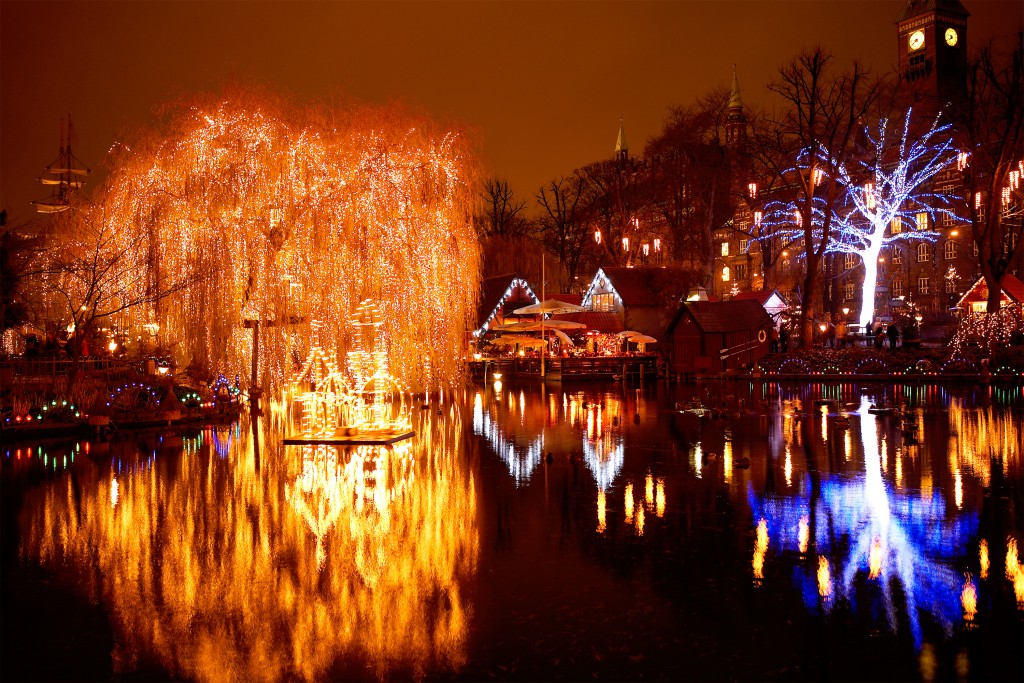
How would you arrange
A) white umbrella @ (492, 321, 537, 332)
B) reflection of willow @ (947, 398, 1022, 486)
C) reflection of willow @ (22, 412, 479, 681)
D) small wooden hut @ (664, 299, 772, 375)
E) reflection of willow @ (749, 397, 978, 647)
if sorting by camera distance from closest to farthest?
reflection of willow @ (22, 412, 479, 681), reflection of willow @ (749, 397, 978, 647), reflection of willow @ (947, 398, 1022, 486), small wooden hut @ (664, 299, 772, 375), white umbrella @ (492, 321, 537, 332)

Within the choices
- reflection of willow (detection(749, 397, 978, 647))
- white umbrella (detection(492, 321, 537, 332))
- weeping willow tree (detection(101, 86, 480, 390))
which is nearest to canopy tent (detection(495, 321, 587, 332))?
white umbrella (detection(492, 321, 537, 332))

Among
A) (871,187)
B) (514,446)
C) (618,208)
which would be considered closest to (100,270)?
(514,446)

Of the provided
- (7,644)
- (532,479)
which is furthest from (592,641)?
(532,479)

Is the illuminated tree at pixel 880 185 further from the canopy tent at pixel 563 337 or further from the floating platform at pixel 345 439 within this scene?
the floating platform at pixel 345 439

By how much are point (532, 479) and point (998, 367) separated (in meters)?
29.5

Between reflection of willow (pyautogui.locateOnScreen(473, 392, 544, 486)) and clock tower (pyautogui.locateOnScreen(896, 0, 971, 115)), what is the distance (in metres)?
80.9

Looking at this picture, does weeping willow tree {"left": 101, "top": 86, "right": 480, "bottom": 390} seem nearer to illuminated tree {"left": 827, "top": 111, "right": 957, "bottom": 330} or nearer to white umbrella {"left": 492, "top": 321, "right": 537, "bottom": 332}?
white umbrella {"left": 492, "top": 321, "right": 537, "bottom": 332}

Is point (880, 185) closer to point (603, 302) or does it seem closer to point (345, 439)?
point (603, 302)

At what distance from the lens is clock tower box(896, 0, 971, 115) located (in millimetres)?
88688

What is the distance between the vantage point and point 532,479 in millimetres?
13797

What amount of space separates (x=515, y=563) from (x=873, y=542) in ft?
12.8

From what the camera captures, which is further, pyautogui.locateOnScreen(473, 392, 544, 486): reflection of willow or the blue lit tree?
the blue lit tree

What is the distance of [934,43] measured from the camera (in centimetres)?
8894

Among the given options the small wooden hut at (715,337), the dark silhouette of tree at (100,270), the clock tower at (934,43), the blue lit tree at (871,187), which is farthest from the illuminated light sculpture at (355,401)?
the clock tower at (934,43)
